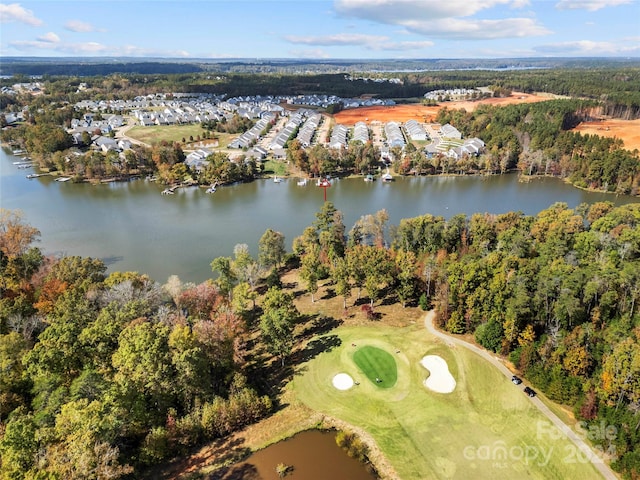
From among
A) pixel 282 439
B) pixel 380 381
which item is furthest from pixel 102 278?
pixel 380 381

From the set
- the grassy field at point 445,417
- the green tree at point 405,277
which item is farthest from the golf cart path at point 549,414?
the green tree at point 405,277

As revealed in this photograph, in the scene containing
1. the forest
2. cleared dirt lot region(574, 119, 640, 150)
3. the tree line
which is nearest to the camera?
the forest

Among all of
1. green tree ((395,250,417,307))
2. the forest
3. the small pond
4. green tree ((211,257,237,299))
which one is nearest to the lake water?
green tree ((211,257,237,299))

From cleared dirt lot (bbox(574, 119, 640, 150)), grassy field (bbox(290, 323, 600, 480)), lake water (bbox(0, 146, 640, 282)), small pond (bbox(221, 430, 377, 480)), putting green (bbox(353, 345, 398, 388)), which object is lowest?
small pond (bbox(221, 430, 377, 480))

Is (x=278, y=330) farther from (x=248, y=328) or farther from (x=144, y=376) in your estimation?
(x=144, y=376)

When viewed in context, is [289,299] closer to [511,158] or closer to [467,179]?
[467,179]

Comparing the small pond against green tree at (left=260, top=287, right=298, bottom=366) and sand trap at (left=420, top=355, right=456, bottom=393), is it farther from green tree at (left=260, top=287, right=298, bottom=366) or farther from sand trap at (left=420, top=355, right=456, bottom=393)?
sand trap at (left=420, top=355, right=456, bottom=393)
